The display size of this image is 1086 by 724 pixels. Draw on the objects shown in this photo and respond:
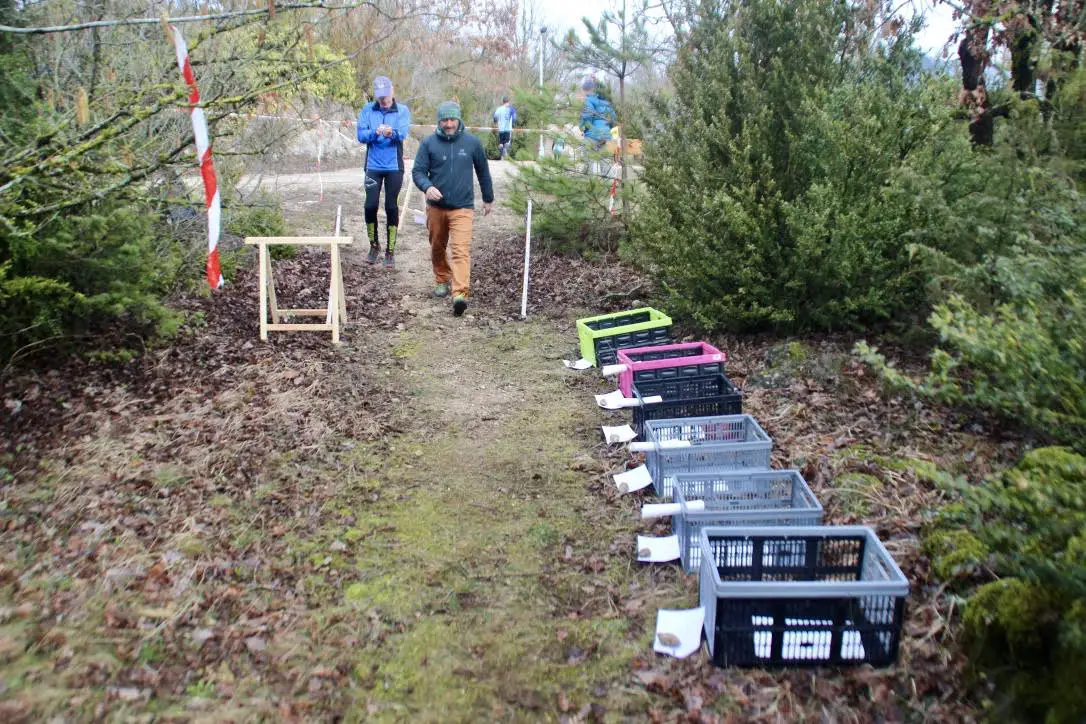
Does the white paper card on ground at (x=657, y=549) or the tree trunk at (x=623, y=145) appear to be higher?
the tree trunk at (x=623, y=145)

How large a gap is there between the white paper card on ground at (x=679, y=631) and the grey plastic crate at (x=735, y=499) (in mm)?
412

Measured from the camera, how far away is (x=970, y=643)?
3.21m

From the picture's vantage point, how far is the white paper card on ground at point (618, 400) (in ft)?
18.8

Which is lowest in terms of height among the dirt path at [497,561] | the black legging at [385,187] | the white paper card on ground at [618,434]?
the dirt path at [497,561]

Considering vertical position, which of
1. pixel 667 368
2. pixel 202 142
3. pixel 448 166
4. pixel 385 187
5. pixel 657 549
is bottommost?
pixel 657 549

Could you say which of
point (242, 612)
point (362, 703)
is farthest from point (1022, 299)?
point (242, 612)

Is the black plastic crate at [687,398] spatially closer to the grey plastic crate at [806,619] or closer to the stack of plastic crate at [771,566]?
the stack of plastic crate at [771,566]

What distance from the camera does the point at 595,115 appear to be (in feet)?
33.5

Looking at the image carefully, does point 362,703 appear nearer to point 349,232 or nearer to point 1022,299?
point 1022,299

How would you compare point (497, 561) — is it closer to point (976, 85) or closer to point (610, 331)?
point (610, 331)

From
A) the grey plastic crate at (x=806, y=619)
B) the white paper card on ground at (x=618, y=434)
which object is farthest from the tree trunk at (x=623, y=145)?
the grey plastic crate at (x=806, y=619)

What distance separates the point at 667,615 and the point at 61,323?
16.0 ft

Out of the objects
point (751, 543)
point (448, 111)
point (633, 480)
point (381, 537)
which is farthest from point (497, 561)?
point (448, 111)

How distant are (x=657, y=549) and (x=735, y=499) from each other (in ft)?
2.04
